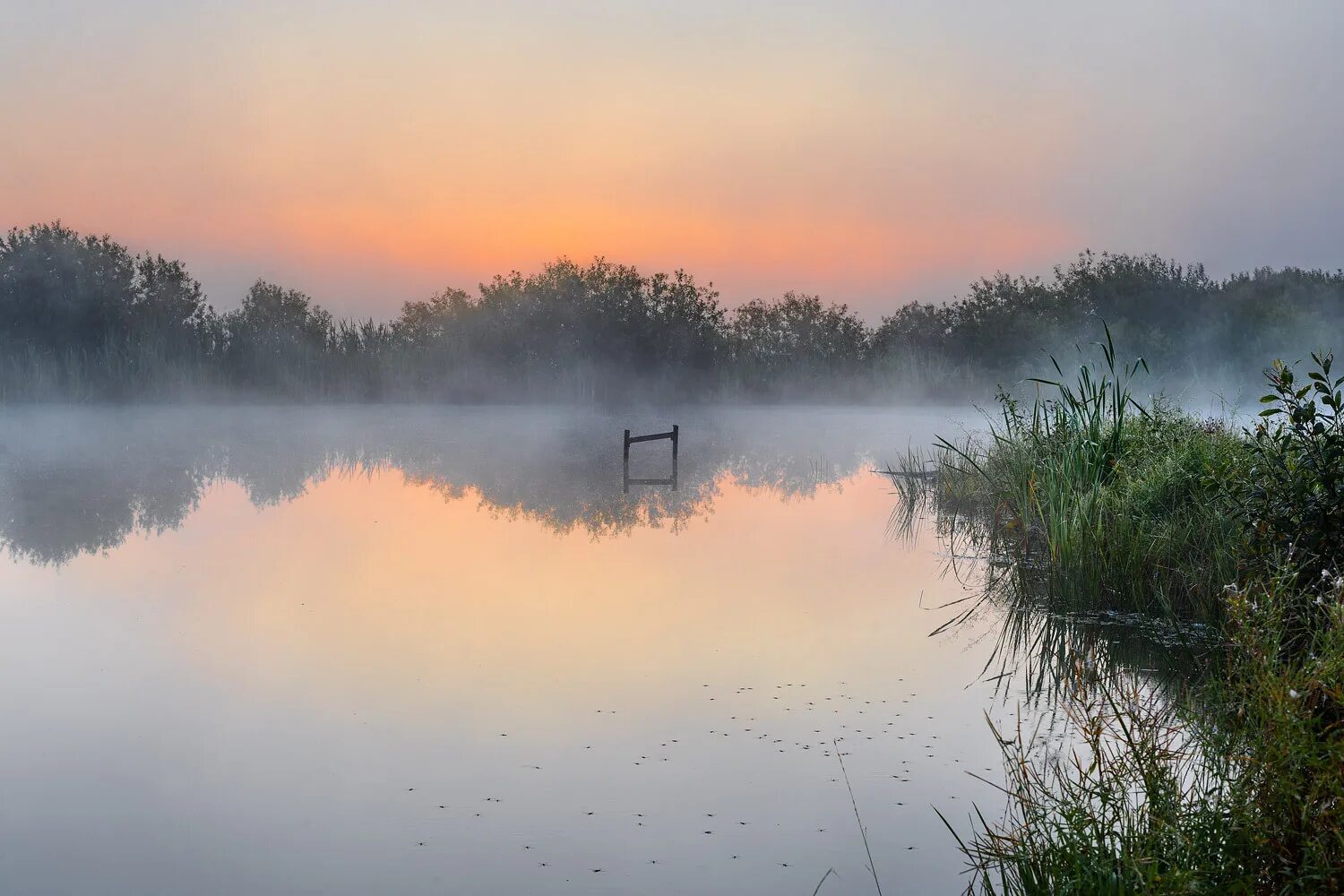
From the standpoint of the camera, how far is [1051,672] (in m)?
5.89

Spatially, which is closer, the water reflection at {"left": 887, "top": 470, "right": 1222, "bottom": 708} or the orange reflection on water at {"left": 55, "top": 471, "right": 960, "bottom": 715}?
the water reflection at {"left": 887, "top": 470, "right": 1222, "bottom": 708}

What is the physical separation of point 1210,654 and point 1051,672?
2.57 ft

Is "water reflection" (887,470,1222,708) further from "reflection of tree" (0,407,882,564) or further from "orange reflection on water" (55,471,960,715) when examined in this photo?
"reflection of tree" (0,407,882,564)

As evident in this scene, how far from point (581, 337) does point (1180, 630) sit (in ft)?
123

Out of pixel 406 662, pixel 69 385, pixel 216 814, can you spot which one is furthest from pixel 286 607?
pixel 69 385

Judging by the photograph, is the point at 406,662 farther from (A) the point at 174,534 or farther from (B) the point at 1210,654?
(A) the point at 174,534

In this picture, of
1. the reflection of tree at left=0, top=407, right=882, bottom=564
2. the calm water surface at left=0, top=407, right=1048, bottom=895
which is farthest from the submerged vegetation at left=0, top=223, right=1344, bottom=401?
the calm water surface at left=0, top=407, right=1048, bottom=895

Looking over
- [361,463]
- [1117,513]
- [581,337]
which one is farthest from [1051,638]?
[581,337]

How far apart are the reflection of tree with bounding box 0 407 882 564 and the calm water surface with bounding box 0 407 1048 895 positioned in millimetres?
198

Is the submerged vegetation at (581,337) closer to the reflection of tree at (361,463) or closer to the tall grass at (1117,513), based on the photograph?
the reflection of tree at (361,463)

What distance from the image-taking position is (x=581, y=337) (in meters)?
43.0

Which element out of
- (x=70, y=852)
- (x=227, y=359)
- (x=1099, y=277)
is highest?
(x=1099, y=277)

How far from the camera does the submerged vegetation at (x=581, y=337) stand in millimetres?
32625

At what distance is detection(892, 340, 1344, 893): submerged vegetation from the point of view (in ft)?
8.80
